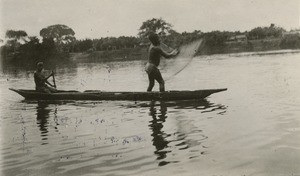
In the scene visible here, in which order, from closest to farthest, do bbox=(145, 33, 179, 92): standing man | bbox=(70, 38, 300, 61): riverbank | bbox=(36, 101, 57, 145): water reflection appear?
bbox=(36, 101, 57, 145): water reflection
bbox=(145, 33, 179, 92): standing man
bbox=(70, 38, 300, 61): riverbank

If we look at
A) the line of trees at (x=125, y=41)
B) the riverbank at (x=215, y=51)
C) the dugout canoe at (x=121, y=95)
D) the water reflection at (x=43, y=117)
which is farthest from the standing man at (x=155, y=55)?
the riverbank at (x=215, y=51)

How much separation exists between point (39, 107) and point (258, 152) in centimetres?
949

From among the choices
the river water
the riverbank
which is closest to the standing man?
the river water

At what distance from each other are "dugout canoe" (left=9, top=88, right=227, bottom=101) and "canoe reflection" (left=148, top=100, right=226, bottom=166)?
40cm

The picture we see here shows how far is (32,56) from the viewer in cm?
5631

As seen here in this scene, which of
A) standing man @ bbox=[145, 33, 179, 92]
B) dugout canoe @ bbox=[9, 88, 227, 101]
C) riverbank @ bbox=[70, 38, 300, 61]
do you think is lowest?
dugout canoe @ bbox=[9, 88, 227, 101]

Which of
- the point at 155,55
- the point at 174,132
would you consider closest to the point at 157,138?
the point at 174,132

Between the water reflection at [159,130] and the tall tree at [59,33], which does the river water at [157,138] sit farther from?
the tall tree at [59,33]

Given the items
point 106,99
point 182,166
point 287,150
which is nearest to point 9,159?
point 182,166

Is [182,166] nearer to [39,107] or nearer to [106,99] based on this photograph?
[106,99]

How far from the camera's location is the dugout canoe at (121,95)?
44.2 feet

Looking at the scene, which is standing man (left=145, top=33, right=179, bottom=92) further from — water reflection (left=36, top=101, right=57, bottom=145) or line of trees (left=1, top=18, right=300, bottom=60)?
line of trees (left=1, top=18, right=300, bottom=60)

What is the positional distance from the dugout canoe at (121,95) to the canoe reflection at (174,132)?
40cm

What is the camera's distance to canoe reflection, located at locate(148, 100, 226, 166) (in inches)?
301
